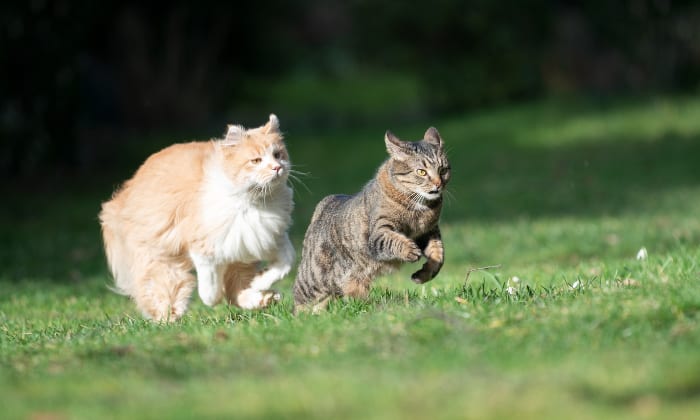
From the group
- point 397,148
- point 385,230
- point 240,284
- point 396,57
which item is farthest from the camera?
point 396,57

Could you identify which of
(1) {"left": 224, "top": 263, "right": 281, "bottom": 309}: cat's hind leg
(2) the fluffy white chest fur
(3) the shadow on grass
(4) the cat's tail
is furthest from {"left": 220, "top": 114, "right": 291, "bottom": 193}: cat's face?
(3) the shadow on grass

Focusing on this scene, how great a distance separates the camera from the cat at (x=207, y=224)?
844 centimetres

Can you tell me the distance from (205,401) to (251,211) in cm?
329

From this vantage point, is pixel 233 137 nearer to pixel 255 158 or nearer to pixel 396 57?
pixel 255 158

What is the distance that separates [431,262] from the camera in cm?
768

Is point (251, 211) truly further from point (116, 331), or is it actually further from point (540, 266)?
point (540, 266)

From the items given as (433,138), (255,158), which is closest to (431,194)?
(433,138)

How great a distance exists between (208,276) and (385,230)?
1.81m

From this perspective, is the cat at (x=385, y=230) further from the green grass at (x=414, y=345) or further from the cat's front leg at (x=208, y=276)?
the cat's front leg at (x=208, y=276)

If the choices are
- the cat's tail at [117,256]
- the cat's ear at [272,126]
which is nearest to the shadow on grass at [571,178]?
the cat's ear at [272,126]

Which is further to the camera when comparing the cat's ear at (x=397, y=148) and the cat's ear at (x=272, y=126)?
the cat's ear at (x=272, y=126)

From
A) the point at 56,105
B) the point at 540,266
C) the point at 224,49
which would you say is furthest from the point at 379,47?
the point at 540,266

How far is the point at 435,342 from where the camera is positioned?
6.27 meters

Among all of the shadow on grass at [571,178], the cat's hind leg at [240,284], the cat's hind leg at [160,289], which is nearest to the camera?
the cat's hind leg at [240,284]
